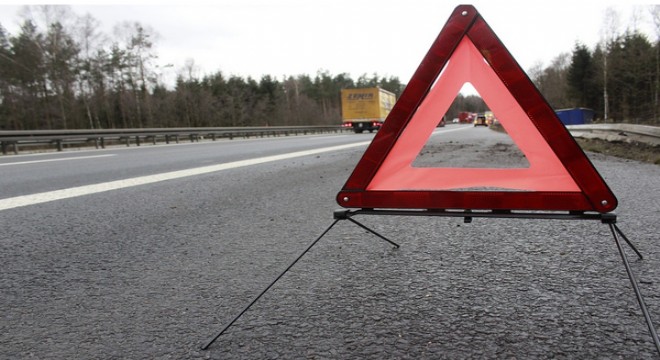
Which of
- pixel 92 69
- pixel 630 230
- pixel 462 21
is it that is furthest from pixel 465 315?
pixel 92 69

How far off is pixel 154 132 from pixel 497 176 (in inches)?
793

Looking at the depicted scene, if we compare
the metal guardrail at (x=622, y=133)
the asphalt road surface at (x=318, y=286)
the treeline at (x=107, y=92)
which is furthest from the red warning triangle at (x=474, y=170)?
the treeline at (x=107, y=92)

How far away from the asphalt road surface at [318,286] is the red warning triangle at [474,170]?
0.44 metres

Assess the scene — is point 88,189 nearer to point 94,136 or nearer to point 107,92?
point 94,136

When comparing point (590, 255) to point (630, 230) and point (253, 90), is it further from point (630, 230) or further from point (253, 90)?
point (253, 90)

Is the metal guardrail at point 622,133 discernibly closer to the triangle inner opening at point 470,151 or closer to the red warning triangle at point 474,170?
the triangle inner opening at point 470,151

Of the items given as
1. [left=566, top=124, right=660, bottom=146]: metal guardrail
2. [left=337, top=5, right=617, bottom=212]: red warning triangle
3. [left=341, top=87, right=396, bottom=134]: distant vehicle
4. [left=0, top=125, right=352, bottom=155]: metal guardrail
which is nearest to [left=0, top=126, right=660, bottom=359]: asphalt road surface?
[left=337, top=5, right=617, bottom=212]: red warning triangle

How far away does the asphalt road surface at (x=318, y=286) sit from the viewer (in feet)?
4.48

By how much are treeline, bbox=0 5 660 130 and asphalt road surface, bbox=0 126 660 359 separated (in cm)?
3473

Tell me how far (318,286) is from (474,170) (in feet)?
2.96

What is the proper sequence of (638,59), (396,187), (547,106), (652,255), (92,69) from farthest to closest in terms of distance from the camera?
(638,59) < (92,69) < (652,255) < (396,187) < (547,106)

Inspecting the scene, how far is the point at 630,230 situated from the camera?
2490mm

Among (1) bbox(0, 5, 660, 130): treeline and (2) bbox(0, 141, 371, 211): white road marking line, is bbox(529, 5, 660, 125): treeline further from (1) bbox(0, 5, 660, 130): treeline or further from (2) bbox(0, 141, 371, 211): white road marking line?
(2) bbox(0, 141, 371, 211): white road marking line

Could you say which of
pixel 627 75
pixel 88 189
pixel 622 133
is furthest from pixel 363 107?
pixel 627 75
